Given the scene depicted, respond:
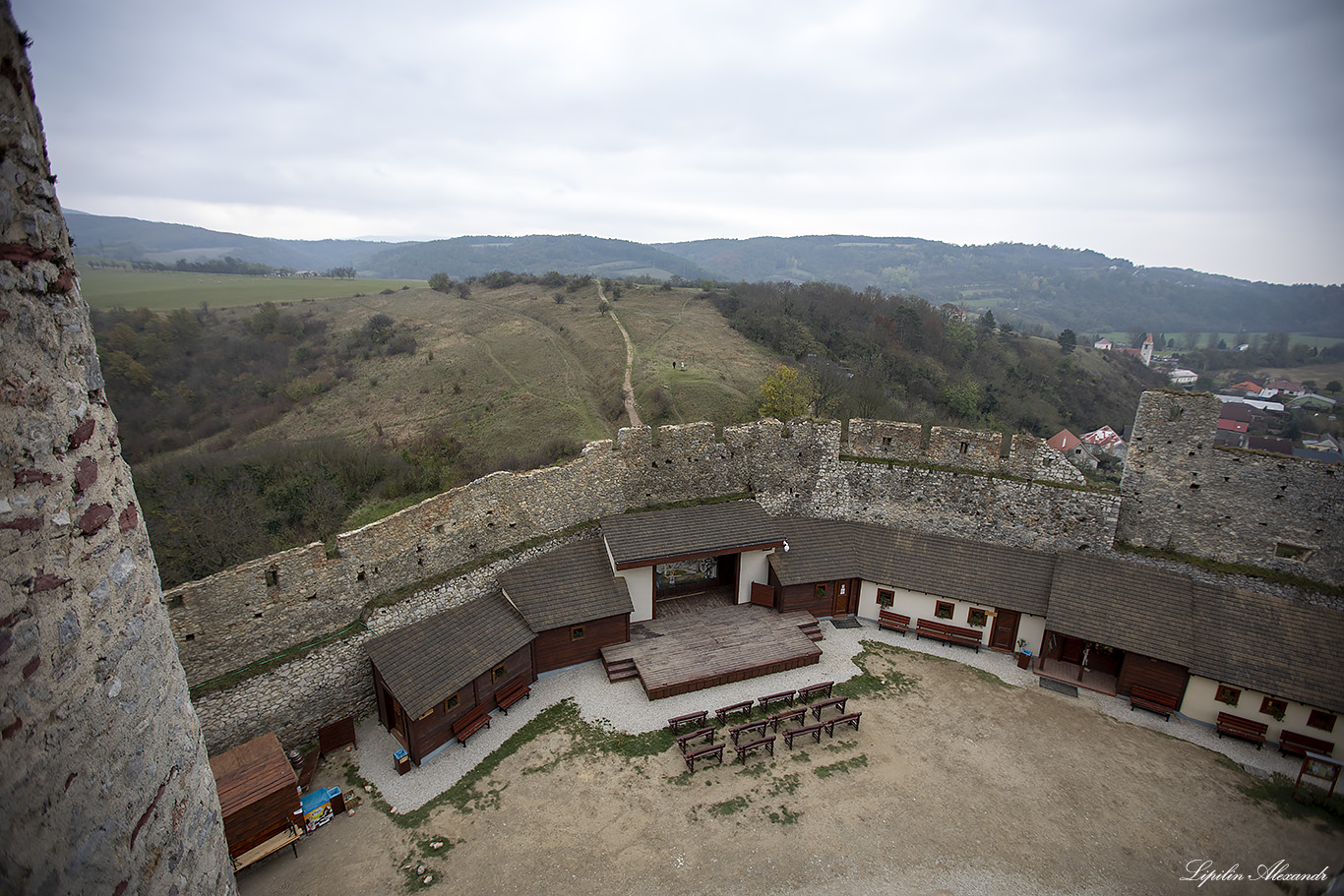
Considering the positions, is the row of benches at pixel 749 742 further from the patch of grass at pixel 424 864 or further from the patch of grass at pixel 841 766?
the patch of grass at pixel 424 864

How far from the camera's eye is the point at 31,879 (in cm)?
246

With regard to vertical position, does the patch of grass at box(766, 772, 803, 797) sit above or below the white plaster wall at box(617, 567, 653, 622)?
below

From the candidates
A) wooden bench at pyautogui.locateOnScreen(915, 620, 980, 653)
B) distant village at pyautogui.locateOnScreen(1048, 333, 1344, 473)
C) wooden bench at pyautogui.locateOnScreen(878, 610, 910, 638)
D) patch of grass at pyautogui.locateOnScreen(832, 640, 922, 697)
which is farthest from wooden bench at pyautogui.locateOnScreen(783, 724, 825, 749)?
distant village at pyautogui.locateOnScreen(1048, 333, 1344, 473)

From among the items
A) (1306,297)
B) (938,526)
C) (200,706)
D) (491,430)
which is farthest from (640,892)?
(1306,297)

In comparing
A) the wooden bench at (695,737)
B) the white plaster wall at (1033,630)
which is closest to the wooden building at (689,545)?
the wooden bench at (695,737)

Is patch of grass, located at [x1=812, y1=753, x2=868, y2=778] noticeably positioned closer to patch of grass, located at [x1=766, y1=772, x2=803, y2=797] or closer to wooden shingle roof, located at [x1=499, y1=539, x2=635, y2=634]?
patch of grass, located at [x1=766, y1=772, x2=803, y2=797]

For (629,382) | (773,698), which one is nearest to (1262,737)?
(773,698)

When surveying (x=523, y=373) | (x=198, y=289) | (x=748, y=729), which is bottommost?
(x=748, y=729)

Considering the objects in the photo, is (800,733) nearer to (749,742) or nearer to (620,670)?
(749,742)

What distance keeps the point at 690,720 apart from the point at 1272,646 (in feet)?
43.1

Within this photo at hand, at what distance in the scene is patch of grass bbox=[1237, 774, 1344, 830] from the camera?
34.8ft

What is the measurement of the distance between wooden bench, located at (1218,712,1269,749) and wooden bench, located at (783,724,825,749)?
9.08 m

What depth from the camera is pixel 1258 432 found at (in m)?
50.7

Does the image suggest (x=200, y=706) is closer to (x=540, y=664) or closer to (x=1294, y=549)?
(x=540, y=664)
